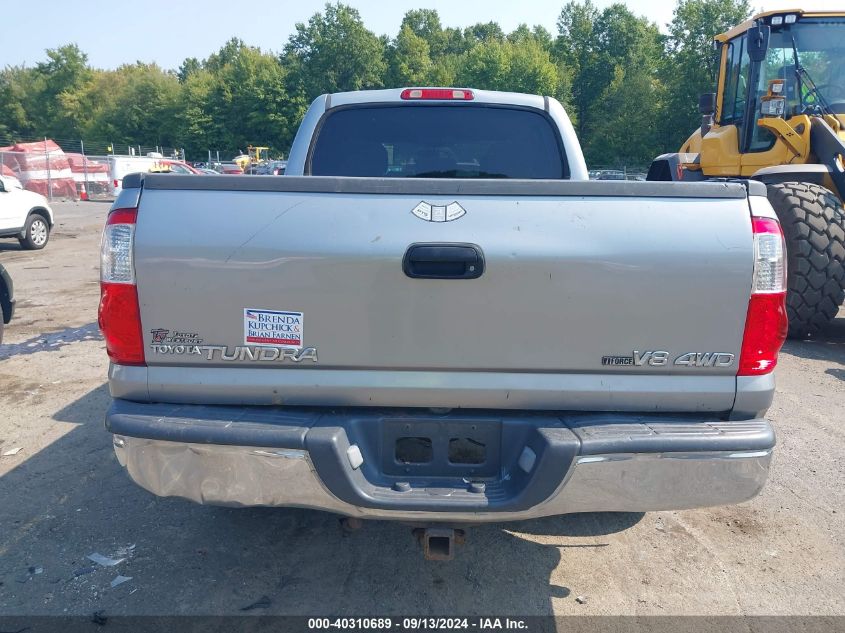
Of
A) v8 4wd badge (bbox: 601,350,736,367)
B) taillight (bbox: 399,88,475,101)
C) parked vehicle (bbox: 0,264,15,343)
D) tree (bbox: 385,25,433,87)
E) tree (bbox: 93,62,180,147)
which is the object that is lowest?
parked vehicle (bbox: 0,264,15,343)

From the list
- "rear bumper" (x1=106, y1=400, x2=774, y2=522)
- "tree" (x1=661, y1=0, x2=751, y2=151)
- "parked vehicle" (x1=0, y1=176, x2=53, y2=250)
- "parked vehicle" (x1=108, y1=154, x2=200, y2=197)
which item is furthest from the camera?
"tree" (x1=661, y1=0, x2=751, y2=151)

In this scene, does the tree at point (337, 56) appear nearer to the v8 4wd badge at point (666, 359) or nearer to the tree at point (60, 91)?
the tree at point (60, 91)

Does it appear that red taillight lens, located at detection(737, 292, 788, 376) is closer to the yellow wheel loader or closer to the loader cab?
the yellow wheel loader

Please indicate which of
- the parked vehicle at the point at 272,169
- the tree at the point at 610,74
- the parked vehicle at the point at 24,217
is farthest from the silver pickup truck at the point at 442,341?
the tree at the point at 610,74

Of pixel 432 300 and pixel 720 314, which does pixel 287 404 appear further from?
pixel 720 314

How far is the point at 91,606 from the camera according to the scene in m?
2.85

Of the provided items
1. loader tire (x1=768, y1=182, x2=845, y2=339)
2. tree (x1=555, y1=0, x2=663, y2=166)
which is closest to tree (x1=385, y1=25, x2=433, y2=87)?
tree (x1=555, y1=0, x2=663, y2=166)

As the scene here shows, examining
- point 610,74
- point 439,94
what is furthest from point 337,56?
point 439,94

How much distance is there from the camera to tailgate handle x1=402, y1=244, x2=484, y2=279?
239cm

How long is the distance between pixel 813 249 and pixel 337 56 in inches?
3051

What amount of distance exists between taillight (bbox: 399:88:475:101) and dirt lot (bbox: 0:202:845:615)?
8.51 feet

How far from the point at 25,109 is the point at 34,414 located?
94.9 meters

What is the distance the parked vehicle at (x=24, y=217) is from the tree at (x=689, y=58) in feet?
131

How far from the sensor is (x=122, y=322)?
248 cm
